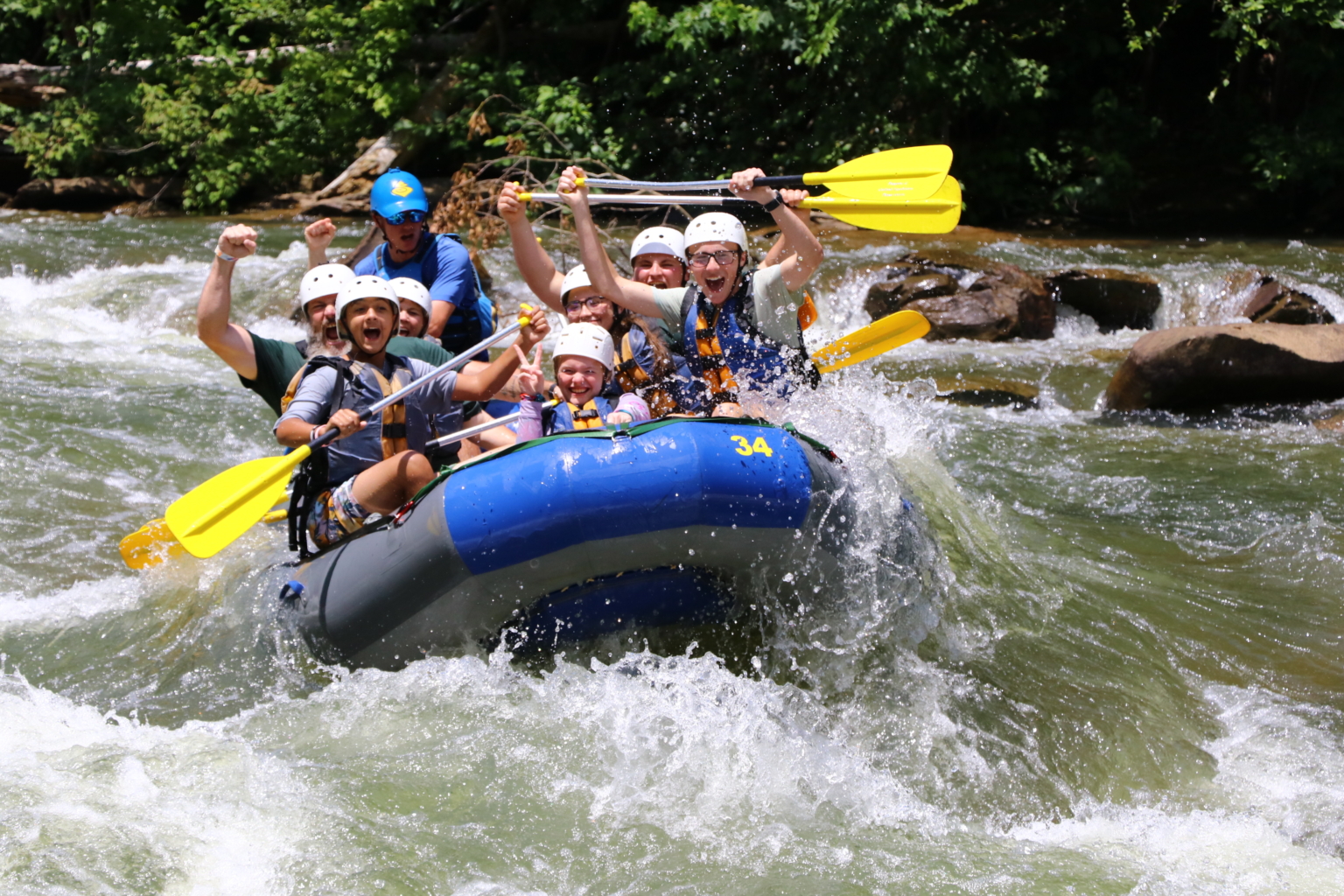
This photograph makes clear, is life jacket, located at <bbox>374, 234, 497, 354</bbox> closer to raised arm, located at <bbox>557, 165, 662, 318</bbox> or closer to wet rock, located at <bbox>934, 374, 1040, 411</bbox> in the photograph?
raised arm, located at <bbox>557, 165, 662, 318</bbox>

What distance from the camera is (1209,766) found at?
12.4ft

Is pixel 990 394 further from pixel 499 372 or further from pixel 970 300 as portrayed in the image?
pixel 499 372

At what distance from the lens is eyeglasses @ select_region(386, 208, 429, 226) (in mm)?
4863

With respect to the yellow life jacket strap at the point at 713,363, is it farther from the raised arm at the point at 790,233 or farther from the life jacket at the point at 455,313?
the life jacket at the point at 455,313

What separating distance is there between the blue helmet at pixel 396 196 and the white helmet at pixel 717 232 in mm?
1169

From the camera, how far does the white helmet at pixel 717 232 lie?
4234 mm

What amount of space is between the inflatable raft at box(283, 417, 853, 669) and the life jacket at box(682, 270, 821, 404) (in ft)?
1.75

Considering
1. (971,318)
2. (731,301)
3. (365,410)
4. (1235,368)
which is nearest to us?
(365,410)

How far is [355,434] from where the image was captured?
162 inches

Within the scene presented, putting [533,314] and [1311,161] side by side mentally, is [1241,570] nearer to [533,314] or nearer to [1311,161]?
[533,314]

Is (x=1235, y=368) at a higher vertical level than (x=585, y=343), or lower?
lower

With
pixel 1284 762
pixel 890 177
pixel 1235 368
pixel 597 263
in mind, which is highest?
pixel 890 177

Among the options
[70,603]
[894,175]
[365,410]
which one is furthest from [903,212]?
[70,603]

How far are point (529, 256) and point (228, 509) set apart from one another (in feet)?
4.59
